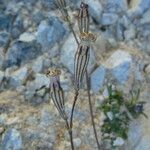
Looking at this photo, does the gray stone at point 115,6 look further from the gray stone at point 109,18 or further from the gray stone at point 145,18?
the gray stone at point 145,18

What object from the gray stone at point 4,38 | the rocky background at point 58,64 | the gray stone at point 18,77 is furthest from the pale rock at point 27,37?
the gray stone at point 18,77

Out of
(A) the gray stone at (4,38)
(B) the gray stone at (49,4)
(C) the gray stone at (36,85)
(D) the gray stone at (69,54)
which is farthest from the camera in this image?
(B) the gray stone at (49,4)

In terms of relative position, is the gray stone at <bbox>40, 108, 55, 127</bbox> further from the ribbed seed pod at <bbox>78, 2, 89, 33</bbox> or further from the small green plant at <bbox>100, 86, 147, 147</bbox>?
the ribbed seed pod at <bbox>78, 2, 89, 33</bbox>

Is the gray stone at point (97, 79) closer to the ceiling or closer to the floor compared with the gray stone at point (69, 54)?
closer to the floor

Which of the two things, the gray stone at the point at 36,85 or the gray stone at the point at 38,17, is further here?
the gray stone at the point at 38,17

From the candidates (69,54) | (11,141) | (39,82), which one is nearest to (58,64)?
(69,54)

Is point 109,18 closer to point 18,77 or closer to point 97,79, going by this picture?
point 97,79
